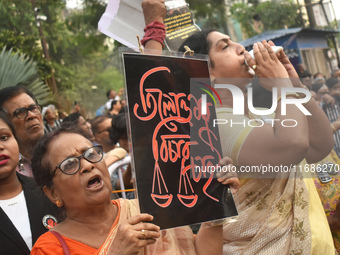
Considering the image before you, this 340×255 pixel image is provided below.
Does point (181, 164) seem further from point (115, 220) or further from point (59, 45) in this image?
point (59, 45)

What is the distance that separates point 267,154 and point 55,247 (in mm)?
964

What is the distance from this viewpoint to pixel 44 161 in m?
2.06

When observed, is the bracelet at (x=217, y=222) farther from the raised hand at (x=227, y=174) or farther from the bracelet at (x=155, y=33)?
the bracelet at (x=155, y=33)

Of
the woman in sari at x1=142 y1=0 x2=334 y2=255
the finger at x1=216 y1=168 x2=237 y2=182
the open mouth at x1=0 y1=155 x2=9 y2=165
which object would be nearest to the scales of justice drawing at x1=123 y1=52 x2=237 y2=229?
the finger at x1=216 y1=168 x2=237 y2=182

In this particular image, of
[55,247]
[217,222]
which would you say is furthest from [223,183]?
[55,247]

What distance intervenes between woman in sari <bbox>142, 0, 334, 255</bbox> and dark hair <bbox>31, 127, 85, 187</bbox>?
0.60 m

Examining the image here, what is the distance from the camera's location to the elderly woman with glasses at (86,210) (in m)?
1.85

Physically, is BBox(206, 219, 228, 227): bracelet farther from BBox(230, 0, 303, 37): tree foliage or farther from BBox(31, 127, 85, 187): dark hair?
BBox(230, 0, 303, 37): tree foliage

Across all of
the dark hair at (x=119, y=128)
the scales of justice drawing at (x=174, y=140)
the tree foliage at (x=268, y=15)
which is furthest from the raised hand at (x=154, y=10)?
the tree foliage at (x=268, y=15)

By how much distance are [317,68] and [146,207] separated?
16114 mm

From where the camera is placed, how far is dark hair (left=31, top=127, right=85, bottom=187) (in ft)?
6.69

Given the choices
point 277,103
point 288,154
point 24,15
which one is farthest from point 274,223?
point 24,15

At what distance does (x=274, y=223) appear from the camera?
200cm

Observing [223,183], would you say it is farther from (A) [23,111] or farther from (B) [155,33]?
(A) [23,111]
